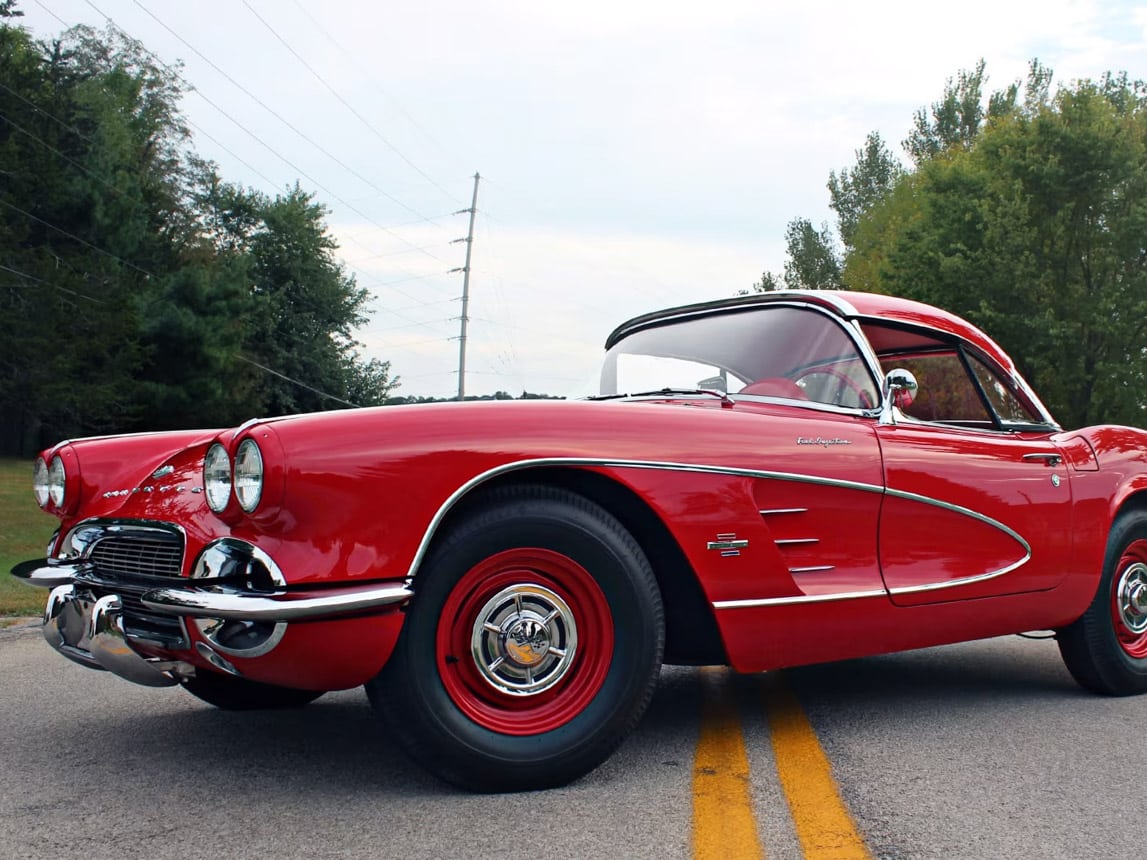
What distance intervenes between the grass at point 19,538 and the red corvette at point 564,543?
327cm

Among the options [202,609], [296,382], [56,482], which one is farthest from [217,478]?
[296,382]

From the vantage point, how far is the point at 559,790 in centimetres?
301

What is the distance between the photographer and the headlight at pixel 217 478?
2.91 meters

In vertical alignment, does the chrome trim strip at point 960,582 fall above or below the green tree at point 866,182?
below

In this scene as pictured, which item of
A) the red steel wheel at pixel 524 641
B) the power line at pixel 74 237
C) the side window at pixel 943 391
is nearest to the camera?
the red steel wheel at pixel 524 641

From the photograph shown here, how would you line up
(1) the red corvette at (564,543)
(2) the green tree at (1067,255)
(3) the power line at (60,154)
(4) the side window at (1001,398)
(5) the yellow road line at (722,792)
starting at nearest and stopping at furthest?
(5) the yellow road line at (722,792)
(1) the red corvette at (564,543)
(4) the side window at (1001,398)
(2) the green tree at (1067,255)
(3) the power line at (60,154)

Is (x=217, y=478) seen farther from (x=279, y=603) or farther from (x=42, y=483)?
(x=42, y=483)

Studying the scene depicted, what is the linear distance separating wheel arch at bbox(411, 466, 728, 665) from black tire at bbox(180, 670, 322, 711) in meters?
1.32

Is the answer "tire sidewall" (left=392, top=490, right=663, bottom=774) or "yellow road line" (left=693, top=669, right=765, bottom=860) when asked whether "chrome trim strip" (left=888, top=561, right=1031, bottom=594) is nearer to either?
"yellow road line" (left=693, top=669, right=765, bottom=860)

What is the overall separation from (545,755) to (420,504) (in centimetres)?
76

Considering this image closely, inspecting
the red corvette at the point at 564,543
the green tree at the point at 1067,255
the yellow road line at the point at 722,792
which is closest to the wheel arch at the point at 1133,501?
the red corvette at the point at 564,543

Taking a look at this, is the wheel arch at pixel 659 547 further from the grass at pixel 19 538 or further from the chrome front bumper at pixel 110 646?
the grass at pixel 19 538

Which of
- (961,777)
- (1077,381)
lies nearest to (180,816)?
(961,777)

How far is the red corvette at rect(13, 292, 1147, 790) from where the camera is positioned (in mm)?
2822
